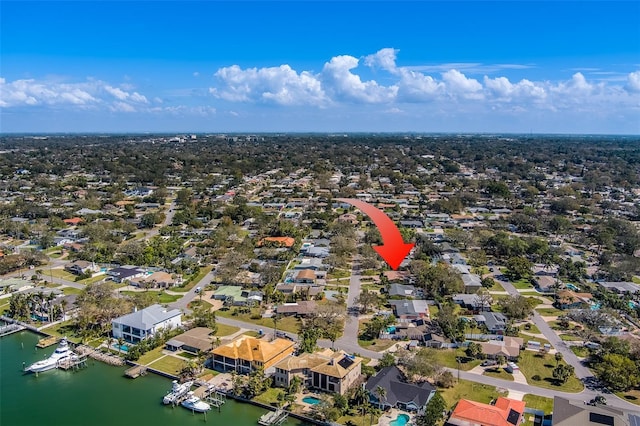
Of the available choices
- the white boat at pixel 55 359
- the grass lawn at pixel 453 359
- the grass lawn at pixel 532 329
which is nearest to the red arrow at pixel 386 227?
the grass lawn at pixel 453 359

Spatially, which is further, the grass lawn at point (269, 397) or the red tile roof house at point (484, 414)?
the grass lawn at point (269, 397)

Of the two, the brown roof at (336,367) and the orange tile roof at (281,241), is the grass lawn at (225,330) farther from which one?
the orange tile roof at (281,241)

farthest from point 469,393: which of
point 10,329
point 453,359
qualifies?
point 10,329

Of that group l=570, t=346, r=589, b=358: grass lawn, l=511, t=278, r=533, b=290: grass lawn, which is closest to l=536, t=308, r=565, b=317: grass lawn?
l=511, t=278, r=533, b=290: grass lawn

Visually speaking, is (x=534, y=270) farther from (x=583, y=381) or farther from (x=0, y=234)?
(x=0, y=234)

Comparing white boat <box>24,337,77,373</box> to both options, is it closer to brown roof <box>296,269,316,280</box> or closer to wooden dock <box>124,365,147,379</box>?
wooden dock <box>124,365,147,379</box>

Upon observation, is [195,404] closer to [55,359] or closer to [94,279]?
[55,359]
